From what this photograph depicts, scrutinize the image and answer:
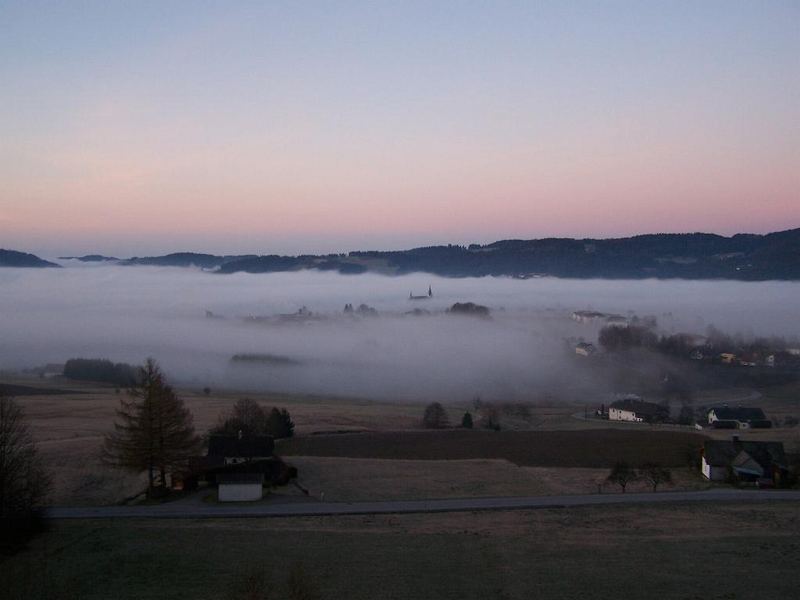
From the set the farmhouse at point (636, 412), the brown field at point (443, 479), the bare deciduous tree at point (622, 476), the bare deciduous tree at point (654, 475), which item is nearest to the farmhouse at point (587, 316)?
the farmhouse at point (636, 412)

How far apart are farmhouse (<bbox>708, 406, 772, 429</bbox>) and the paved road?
26919 millimetres

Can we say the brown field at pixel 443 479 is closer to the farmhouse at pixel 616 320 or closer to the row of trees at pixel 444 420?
the row of trees at pixel 444 420

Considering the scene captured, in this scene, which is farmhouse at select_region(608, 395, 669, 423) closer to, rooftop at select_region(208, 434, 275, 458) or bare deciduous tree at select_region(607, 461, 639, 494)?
bare deciduous tree at select_region(607, 461, 639, 494)

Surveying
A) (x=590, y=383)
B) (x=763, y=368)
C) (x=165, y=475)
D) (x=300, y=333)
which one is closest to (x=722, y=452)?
(x=165, y=475)

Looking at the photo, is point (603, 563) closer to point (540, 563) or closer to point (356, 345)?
point (540, 563)

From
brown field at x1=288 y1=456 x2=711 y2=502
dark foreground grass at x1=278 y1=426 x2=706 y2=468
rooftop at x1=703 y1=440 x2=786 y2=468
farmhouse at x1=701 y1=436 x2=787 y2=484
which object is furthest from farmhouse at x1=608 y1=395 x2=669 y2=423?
brown field at x1=288 y1=456 x2=711 y2=502

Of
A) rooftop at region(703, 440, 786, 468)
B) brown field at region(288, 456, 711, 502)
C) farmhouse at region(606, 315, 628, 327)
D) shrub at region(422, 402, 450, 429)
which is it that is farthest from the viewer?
farmhouse at region(606, 315, 628, 327)

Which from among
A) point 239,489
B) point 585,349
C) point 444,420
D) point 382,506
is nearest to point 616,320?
point 585,349

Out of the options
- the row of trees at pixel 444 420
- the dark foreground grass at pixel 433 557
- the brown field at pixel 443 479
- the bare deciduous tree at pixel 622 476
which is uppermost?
the dark foreground grass at pixel 433 557

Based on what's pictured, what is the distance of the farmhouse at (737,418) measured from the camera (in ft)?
184

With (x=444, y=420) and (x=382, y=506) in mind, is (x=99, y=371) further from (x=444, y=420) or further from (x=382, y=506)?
(x=382, y=506)

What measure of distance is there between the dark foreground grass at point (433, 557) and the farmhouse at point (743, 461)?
8.17 metres

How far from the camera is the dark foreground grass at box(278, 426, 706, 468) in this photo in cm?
3984

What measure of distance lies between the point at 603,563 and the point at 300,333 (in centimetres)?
10660
